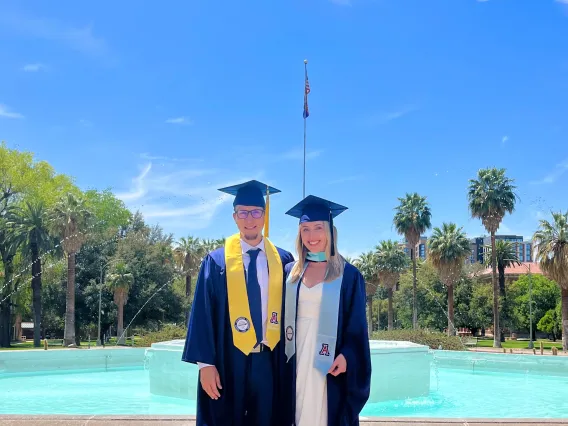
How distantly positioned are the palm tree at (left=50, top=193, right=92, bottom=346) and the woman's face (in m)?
32.1

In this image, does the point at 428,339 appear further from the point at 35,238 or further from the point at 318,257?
the point at 35,238

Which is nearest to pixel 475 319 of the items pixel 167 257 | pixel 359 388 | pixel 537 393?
pixel 167 257

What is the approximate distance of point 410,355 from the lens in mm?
10219

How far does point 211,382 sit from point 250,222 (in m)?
1.09

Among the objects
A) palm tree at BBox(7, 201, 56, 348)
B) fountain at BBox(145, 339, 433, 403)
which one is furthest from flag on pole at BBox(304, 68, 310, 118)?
palm tree at BBox(7, 201, 56, 348)

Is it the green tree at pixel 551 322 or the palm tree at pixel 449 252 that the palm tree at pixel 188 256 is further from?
the green tree at pixel 551 322

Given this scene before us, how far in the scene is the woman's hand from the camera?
3.73 meters

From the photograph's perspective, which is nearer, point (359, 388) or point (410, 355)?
point (359, 388)

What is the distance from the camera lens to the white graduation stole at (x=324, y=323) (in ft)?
12.3

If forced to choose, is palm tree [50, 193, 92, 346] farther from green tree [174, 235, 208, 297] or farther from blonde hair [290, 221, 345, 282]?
blonde hair [290, 221, 345, 282]

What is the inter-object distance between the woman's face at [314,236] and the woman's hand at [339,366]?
69cm

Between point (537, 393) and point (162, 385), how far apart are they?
768 cm

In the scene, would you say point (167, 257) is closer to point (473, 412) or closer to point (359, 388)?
point (473, 412)

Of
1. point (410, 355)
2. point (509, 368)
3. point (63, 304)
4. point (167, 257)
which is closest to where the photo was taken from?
point (410, 355)
